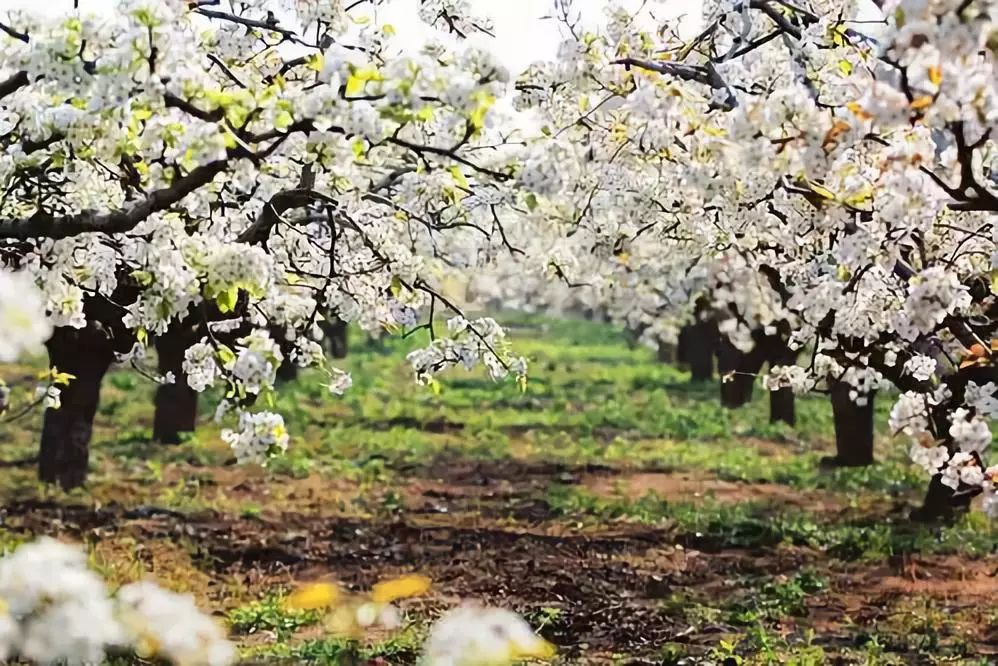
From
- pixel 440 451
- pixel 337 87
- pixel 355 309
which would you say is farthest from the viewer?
pixel 440 451

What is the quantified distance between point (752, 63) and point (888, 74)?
207 inches

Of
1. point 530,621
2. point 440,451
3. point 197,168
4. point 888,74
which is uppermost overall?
point 888,74

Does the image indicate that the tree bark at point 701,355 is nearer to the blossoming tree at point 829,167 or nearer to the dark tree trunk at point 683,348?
the dark tree trunk at point 683,348

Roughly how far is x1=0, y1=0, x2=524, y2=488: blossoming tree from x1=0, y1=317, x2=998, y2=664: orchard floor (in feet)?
7.42

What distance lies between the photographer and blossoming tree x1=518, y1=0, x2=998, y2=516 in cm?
441

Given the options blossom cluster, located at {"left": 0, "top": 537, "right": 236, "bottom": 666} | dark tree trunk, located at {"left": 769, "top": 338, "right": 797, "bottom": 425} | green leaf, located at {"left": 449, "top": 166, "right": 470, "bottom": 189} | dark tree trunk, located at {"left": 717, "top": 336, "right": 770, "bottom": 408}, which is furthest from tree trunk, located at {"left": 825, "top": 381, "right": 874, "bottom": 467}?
blossom cluster, located at {"left": 0, "top": 537, "right": 236, "bottom": 666}

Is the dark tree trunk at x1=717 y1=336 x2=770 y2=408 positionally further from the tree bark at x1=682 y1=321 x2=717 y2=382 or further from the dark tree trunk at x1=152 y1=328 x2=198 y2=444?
the dark tree trunk at x1=152 y1=328 x2=198 y2=444

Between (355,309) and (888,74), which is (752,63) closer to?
(355,309)

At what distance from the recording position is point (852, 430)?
17.0 m

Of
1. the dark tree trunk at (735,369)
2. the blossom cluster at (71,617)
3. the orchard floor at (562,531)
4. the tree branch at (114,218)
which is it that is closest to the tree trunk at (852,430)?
the orchard floor at (562,531)

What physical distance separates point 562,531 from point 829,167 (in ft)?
26.3

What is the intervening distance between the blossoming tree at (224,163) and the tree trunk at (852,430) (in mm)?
9674

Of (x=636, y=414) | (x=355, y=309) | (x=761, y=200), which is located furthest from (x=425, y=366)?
(x=636, y=414)

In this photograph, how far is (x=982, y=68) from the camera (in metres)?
4.09
